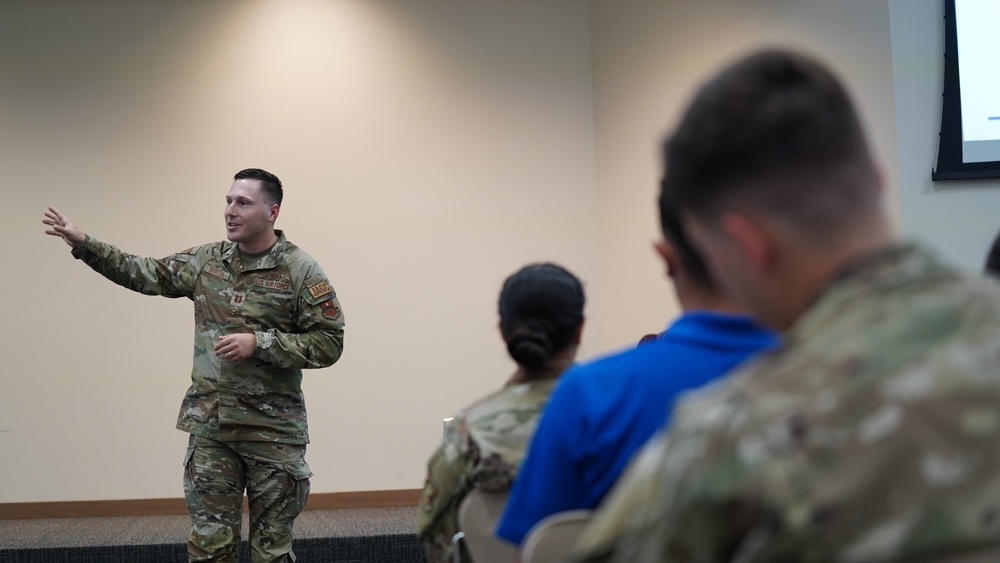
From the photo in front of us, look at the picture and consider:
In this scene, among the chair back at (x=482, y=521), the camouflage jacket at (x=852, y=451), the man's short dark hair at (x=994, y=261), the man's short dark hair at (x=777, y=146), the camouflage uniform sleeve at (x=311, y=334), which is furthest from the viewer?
the camouflage uniform sleeve at (x=311, y=334)

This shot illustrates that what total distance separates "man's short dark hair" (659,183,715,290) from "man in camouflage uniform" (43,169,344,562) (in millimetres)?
1996

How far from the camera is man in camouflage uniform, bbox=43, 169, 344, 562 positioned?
10.2ft

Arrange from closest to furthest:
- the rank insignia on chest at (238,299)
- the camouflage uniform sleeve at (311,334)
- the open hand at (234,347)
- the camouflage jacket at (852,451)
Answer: the camouflage jacket at (852,451)
the open hand at (234,347)
the camouflage uniform sleeve at (311,334)
the rank insignia on chest at (238,299)

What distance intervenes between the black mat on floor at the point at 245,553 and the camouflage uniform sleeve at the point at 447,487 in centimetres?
263

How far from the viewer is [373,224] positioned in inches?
205

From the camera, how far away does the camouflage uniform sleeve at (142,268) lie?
3334mm

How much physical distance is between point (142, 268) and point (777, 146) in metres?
3.10

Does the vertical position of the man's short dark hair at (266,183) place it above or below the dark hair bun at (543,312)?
above

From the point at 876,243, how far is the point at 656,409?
21.2 inches

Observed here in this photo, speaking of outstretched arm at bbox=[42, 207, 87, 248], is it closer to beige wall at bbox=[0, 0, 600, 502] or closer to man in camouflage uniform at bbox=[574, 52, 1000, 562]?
beige wall at bbox=[0, 0, 600, 502]

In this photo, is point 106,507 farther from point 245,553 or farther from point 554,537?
point 554,537

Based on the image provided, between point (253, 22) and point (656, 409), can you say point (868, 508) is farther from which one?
point (253, 22)

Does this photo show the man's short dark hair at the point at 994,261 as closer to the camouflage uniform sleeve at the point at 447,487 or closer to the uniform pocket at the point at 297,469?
the camouflage uniform sleeve at the point at 447,487

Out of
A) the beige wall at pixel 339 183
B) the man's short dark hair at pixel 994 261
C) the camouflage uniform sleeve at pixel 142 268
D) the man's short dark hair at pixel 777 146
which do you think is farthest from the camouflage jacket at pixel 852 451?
the beige wall at pixel 339 183
